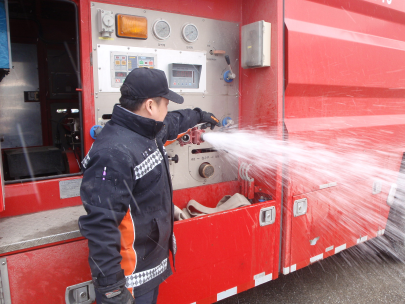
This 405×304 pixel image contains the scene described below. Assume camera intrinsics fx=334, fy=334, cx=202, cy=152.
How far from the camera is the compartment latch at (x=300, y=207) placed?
2.79 meters

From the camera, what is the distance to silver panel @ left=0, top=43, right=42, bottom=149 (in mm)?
4848

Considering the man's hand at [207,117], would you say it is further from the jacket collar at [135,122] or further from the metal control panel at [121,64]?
the jacket collar at [135,122]

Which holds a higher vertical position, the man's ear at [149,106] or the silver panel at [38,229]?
the man's ear at [149,106]

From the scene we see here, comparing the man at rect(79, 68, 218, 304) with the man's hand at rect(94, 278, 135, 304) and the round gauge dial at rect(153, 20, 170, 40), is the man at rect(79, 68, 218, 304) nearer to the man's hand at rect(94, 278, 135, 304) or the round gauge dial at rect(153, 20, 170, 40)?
the man's hand at rect(94, 278, 135, 304)

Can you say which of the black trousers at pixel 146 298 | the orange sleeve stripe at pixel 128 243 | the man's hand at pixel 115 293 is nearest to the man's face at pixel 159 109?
the orange sleeve stripe at pixel 128 243

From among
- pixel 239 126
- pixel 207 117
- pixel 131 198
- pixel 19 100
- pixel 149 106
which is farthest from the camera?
pixel 19 100

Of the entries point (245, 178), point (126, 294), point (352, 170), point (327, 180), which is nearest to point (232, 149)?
point (245, 178)

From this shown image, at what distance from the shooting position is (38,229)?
1955mm

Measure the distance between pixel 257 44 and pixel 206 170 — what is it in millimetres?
1087

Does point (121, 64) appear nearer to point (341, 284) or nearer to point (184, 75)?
point (184, 75)

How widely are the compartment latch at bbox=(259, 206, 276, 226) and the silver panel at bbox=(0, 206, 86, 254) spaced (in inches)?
52.5

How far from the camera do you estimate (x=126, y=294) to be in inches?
64.6

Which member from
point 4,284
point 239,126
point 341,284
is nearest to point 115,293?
point 4,284

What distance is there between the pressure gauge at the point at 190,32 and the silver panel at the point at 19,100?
334 centimetres
